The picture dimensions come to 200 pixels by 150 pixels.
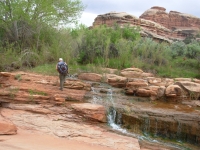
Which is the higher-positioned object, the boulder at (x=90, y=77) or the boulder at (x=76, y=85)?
the boulder at (x=90, y=77)

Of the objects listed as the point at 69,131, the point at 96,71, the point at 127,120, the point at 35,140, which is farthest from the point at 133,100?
the point at 35,140

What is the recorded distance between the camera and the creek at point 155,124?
23.6 feet

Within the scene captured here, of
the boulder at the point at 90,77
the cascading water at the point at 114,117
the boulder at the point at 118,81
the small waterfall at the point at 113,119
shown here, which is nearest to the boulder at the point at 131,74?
the boulder at the point at 118,81

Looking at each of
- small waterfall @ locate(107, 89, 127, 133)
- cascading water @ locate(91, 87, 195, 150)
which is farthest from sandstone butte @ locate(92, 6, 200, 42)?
small waterfall @ locate(107, 89, 127, 133)

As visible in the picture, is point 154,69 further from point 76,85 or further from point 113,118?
point 113,118

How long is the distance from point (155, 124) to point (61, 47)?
8144 millimetres

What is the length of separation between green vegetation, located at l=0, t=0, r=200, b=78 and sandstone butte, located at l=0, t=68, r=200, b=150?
2.18 m

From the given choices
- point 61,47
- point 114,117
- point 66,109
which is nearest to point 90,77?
point 61,47

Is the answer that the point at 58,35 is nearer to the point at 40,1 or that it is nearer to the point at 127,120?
the point at 40,1

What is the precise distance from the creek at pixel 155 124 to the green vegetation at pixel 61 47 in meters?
4.32

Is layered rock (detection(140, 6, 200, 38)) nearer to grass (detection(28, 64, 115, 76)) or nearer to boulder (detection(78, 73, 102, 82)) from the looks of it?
grass (detection(28, 64, 115, 76))

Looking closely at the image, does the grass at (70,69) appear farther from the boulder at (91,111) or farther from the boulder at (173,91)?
the boulder at (91,111)

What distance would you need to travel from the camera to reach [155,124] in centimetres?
778

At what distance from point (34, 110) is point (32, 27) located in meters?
8.28
